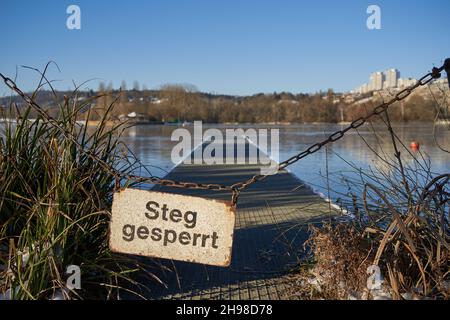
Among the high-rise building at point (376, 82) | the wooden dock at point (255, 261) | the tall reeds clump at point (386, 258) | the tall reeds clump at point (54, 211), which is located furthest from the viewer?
the high-rise building at point (376, 82)

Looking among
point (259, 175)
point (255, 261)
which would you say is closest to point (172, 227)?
point (259, 175)

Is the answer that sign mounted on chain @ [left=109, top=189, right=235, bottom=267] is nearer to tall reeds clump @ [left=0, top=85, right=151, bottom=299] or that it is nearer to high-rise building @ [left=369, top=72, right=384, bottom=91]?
tall reeds clump @ [left=0, top=85, right=151, bottom=299]

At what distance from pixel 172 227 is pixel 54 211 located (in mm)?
954

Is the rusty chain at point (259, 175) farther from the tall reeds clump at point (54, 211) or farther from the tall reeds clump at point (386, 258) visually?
the tall reeds clump at point (386, 258)

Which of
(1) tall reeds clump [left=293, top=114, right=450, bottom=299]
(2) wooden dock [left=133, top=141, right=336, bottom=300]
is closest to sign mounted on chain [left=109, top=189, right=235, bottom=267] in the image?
(2) wooden dock [left=133, top=141, right=336, bottom=300]

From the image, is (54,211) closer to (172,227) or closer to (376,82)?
(172,227)

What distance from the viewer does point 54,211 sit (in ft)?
11.7

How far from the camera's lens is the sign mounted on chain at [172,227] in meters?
Result: 3.35

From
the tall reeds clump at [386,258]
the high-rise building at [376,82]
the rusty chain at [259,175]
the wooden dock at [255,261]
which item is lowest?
the wooden dock at [255,261]

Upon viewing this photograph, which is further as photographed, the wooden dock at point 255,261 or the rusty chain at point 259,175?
the wooden dock at point 255,261

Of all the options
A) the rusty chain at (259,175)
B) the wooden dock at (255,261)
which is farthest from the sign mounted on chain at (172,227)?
the wooden dock at (255,261)

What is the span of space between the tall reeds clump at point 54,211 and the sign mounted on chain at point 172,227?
30 centimetres
